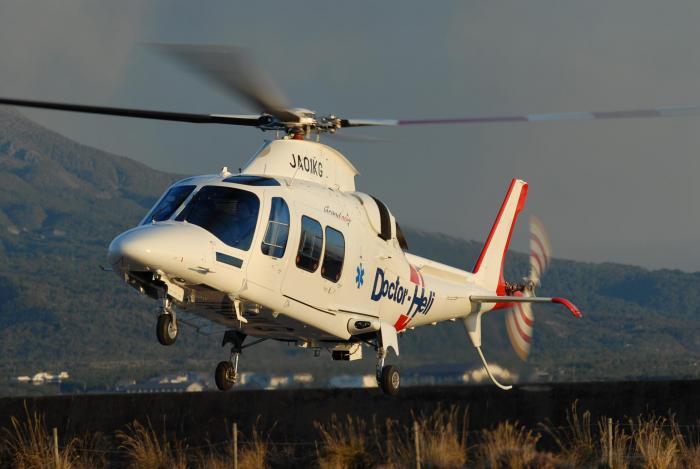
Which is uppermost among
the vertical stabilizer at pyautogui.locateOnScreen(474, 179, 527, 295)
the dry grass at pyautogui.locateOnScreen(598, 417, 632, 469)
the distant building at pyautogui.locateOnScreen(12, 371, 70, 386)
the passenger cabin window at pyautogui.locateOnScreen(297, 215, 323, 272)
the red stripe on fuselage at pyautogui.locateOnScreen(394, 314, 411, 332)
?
the distant building at pyautogui.locateOnScreen(12, 371, 70, 386)

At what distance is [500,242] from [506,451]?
11.0 meters

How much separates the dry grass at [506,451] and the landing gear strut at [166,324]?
15.5 feet

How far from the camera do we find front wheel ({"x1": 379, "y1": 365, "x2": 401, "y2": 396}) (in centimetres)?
2162

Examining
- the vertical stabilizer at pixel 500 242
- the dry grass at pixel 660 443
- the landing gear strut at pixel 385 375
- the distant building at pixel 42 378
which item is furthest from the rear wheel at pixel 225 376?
the distant building at pixel 42 378

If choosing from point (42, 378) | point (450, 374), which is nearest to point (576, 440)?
point (450, 374)

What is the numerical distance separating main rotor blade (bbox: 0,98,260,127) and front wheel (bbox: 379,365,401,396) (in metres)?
4.66

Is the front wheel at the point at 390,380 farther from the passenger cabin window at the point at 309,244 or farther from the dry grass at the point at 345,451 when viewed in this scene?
the passenger cabin window at the point at 309,244

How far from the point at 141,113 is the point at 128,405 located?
6.85 meters

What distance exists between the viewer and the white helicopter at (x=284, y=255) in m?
18.0

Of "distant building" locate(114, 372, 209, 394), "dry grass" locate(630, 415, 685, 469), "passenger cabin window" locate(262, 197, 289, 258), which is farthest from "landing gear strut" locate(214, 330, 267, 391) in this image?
"distant building" locate(114, 372, 209, 394)

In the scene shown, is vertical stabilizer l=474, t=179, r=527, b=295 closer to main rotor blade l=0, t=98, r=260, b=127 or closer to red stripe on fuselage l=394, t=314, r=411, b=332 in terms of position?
red stripe on fuselage l=394, t=314, r=411, b=332

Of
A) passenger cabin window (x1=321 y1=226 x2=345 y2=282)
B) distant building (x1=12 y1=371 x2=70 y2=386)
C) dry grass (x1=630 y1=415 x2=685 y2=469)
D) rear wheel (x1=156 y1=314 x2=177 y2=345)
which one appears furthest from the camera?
distant building (x1=12 y1=371 x2=70 y2=386)

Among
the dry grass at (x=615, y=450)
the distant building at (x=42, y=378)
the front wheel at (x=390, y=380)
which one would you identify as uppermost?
the distant building at (x=42, y=378)

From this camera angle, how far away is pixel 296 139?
71.3 ft
